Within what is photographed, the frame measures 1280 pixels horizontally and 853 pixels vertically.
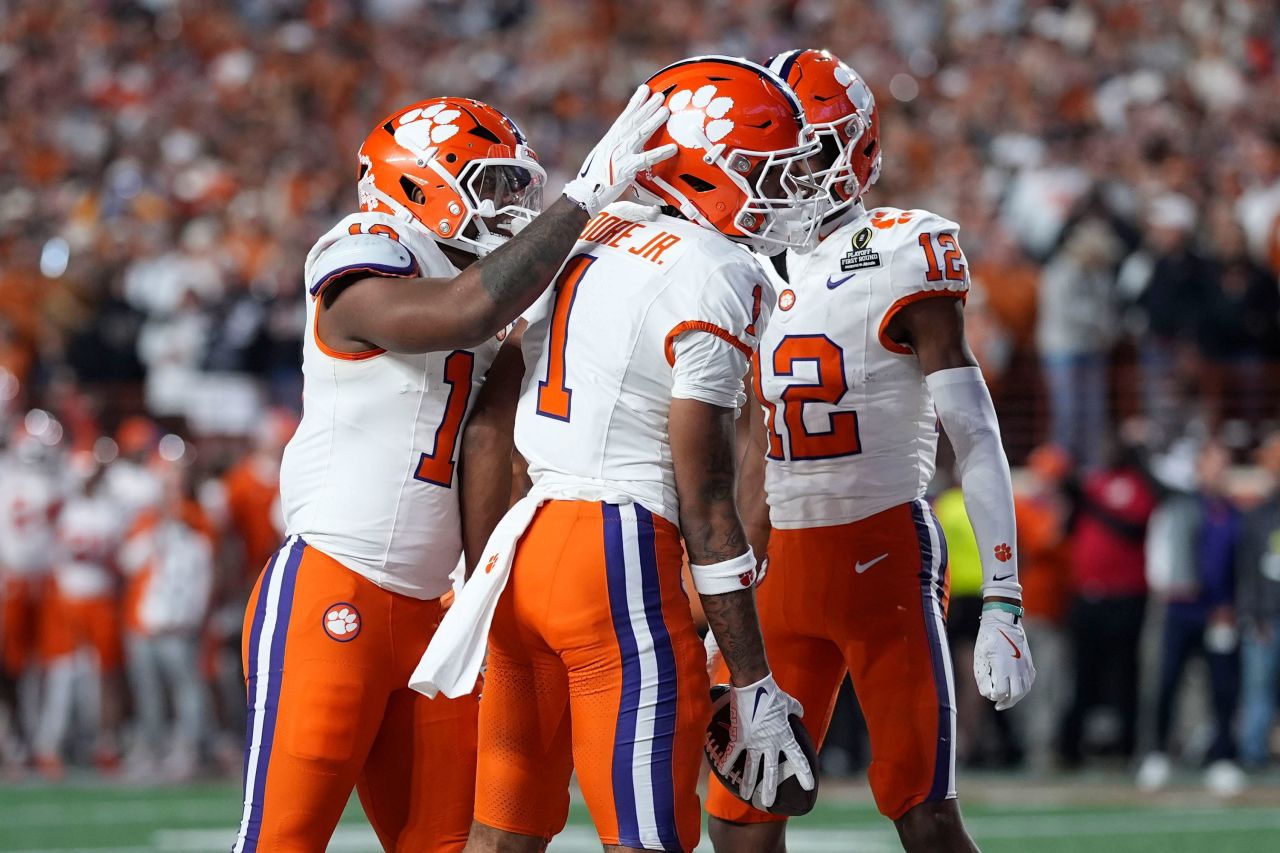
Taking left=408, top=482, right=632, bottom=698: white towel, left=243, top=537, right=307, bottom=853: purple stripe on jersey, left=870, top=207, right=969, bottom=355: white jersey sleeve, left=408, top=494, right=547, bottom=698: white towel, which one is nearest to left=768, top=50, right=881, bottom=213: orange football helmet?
left=870, top=207, right=969, bottom=355: white jersey sleeve

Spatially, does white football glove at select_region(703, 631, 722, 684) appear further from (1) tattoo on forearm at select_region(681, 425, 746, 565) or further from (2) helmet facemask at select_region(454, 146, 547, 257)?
(2) helmet facemask at select_region(454, 146, 547, 257)

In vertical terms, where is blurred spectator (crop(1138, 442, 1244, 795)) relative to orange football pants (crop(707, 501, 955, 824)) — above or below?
below

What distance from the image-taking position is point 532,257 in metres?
3.89

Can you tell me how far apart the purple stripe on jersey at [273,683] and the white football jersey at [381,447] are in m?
0.09

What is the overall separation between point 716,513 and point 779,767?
556 millimetres

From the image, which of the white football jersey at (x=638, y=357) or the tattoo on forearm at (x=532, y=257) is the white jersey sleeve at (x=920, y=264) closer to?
the white football jersey at (x=638, y=357)

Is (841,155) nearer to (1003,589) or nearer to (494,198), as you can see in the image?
(494,198)

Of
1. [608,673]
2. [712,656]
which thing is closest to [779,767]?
[608,673]

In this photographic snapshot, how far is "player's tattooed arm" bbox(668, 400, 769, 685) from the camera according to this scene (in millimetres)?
3787

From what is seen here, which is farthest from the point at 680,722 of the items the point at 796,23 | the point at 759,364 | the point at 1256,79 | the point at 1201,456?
the point at 796,23

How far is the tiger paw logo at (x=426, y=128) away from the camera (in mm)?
4242

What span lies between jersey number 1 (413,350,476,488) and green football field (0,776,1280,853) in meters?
4.21

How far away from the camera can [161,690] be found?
38.0 ft

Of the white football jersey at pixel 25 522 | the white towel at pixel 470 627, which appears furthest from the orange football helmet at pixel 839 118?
the white football jersey at pixel 25 522
